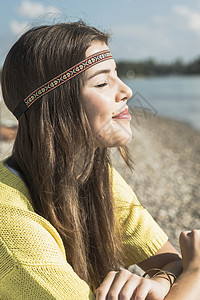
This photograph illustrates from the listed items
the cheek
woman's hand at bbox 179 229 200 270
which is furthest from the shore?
woman's hand at bbox 179 229 200 270

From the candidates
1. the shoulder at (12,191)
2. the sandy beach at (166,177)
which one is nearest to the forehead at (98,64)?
the sandy beach at (166,177)

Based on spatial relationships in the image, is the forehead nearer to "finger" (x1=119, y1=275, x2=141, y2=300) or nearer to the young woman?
the young woman

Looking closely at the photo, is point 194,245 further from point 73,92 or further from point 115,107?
point 73,92

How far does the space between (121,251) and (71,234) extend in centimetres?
49

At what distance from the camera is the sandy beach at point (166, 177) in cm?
528

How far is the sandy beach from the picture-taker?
5285 millimetres

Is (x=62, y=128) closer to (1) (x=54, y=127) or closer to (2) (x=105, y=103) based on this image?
(1) (x=54, y=127)

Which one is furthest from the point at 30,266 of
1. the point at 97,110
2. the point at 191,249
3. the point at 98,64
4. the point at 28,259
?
the point at 98,64

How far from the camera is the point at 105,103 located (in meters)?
1.92

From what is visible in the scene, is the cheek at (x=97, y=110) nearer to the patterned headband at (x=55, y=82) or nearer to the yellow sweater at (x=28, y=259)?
the patterned headband at (x=55, y=82)

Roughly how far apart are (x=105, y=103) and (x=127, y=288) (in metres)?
0.88

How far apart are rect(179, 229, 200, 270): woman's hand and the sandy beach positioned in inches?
28.9

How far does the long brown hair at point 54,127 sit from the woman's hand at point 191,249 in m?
0.54

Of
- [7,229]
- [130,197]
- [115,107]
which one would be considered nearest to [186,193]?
[130,197]
